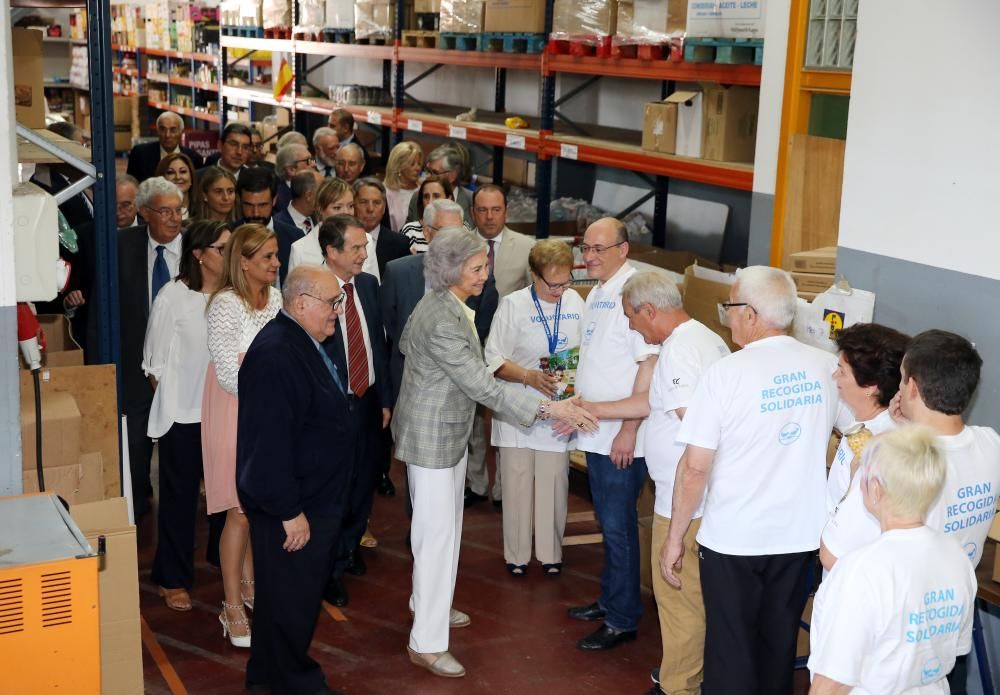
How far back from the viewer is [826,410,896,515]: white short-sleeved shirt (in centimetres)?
337

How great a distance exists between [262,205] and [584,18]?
2476 millimetres

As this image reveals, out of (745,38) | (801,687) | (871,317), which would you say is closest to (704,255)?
(745,38)

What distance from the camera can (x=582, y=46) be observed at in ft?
23.9

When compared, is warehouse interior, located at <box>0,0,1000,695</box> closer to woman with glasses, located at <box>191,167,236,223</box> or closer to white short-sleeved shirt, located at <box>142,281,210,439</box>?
white short-sleeved shirt, located at <box>142,281,210,439</box>

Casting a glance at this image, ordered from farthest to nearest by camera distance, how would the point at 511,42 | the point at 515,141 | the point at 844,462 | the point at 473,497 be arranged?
1. the point at 515,141
2. the point at 511,42
3. the point at 473,497
4. the point at 844,462

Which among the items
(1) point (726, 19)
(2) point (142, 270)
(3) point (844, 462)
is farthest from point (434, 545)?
(1) point (726, 19)

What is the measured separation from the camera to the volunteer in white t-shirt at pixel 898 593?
250 centimetres

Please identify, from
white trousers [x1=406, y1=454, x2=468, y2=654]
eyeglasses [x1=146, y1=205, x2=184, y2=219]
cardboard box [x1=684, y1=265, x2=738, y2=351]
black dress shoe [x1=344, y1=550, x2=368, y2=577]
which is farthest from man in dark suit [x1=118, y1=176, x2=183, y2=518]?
cardboard box [x1=684, y1=265, x2=738, y2=351]

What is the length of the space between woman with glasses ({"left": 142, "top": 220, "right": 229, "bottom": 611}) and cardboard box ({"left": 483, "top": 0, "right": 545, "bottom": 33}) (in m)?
3.67

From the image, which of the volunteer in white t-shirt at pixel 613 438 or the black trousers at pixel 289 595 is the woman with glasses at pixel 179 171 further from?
the black trousers at pixel 289 595

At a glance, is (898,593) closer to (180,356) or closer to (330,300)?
(330,300)

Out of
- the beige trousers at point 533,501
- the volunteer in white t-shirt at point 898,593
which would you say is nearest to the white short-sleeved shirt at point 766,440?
the volunteer in white t-shirt at point 898,593

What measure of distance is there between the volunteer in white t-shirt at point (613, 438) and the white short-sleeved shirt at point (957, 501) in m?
1.53

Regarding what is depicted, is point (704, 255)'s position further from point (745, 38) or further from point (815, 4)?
point (815, 4)
